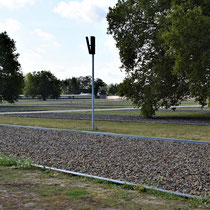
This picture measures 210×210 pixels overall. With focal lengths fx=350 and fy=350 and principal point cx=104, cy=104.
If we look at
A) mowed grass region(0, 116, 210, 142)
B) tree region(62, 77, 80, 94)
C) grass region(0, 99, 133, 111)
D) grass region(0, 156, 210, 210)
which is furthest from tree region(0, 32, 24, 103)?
tree region(62, 77, 80, 94)

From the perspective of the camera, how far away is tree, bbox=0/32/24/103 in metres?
51.5

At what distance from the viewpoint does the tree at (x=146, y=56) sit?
23203 mm

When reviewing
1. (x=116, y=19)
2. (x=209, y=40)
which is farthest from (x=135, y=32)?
(x=209, y=40)

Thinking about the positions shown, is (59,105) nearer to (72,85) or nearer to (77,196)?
(77,196)

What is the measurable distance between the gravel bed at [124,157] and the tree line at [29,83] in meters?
39.5

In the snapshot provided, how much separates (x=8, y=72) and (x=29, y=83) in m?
53.7

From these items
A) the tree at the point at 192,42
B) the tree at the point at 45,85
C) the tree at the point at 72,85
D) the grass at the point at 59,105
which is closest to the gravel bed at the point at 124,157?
the tree at the point at 192,42

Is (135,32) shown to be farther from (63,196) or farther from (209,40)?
(63,196)

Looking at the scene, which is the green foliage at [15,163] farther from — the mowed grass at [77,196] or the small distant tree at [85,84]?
the small distant tree at [85,84]

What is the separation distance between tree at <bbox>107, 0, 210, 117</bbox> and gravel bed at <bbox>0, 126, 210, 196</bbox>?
1096 centimetres

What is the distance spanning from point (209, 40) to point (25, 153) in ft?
39.5

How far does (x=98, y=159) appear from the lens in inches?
347

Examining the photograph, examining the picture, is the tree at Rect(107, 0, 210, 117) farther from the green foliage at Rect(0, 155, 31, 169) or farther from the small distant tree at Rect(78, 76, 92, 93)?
the small distant tree at Rect(78, 76, 92, 93)

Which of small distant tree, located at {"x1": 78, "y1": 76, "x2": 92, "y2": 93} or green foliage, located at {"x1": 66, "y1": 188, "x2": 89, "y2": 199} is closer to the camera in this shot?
green foliage, located at {"x1": 66, "y1": 188, "x2": 89, "y2": 199}
